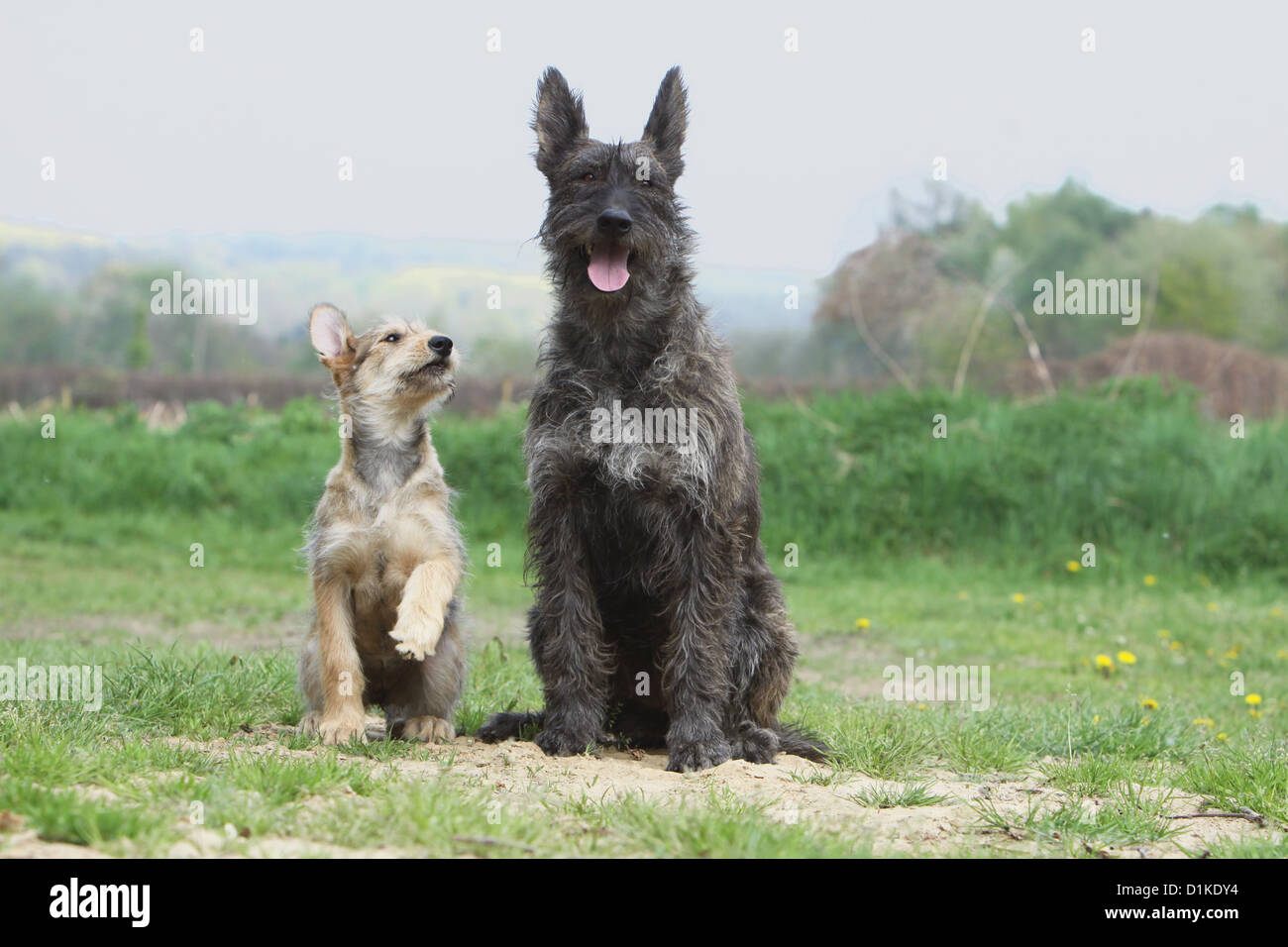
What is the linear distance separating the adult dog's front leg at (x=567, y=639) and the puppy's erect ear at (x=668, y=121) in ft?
5.52

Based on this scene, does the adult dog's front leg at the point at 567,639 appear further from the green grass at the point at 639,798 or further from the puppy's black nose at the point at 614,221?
the puppy's black nose at the point at 614,221

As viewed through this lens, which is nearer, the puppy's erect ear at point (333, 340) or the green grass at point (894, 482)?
the puppy's erect ear at point (333, 340)

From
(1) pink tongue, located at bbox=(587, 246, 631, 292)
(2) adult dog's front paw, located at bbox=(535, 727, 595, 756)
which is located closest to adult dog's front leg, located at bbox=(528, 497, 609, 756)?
(2) adult dog's front paw, located at bbox=(535, 727, 595, 756)

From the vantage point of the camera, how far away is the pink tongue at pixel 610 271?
523cm

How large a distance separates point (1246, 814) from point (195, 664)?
16.3 feet

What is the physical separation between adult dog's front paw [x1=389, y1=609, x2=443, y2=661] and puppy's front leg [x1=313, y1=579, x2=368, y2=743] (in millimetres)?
314

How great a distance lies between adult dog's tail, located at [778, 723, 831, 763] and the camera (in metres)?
5.63

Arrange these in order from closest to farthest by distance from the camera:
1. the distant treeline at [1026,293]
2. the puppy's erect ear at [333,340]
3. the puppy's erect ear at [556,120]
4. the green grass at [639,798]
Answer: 1. the green grass at [639,798]
2. the puppy's erect ear at [556,120]
3. the puppy's erect ear at [333,340]
4. the distant treeline at [1026,293]

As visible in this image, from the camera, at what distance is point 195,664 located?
643 centimetres

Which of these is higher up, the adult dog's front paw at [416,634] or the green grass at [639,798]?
the adult dog's front paw at [416,634]

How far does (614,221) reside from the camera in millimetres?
5105

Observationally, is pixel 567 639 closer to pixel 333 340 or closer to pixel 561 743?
pixel 561 743

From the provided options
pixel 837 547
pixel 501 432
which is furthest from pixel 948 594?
pixel 501 432

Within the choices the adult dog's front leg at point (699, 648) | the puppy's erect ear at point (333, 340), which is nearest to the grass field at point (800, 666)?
the adult dog's front leg at point (699, 648)
